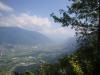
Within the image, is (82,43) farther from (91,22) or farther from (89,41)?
(91,22)

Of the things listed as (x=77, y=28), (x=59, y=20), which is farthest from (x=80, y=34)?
(x=59, y=20)

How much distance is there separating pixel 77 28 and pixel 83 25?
2.11 feet

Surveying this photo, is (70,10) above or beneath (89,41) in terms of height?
above

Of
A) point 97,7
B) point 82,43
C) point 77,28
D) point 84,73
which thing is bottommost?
point 84,73

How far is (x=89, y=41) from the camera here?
22.7 meters

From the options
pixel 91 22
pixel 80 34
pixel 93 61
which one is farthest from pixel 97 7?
pixel 93 61

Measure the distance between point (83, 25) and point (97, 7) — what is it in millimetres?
2196

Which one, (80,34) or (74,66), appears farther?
(80,34)

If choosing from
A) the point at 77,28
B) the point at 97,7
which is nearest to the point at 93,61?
the point at 77,28

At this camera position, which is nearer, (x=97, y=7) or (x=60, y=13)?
(x=97, y=7)

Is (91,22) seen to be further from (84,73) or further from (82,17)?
(84,73)

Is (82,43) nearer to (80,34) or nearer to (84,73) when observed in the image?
(80,34)

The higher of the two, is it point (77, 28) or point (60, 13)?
point (60, 13)

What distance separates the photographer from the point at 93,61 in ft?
73.8
